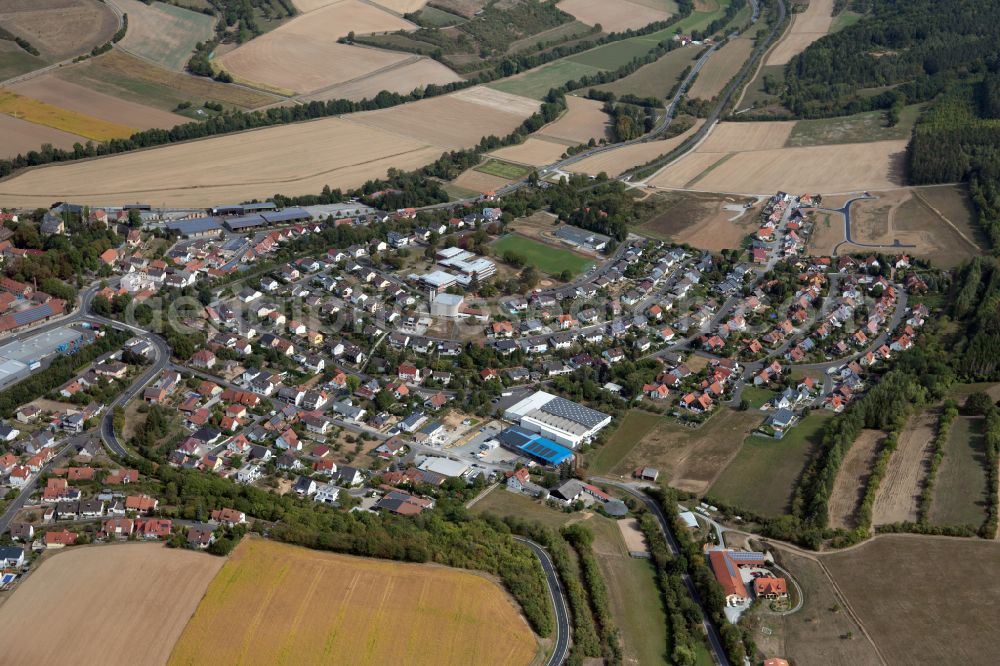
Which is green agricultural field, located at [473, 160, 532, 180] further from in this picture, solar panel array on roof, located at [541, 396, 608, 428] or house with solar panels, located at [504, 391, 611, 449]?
solar panel array on roof, located at [541, 396, 608, 428]

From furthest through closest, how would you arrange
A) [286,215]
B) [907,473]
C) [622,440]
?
[286,215]
[622,440]
[907,473]

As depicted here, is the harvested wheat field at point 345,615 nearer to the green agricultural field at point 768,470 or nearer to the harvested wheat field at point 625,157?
the green agricultural field at point 768,470

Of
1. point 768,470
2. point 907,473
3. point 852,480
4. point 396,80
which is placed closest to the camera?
point 852,480

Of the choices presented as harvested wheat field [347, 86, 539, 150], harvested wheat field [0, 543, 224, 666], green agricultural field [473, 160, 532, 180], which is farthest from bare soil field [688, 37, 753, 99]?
harvested wheat field [0, 543, 224, 666]

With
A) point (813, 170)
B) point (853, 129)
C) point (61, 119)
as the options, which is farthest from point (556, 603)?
point (853, 129)

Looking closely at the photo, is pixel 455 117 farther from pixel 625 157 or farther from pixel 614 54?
pixel 614 54

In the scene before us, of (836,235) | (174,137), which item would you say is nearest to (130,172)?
(174,137)
